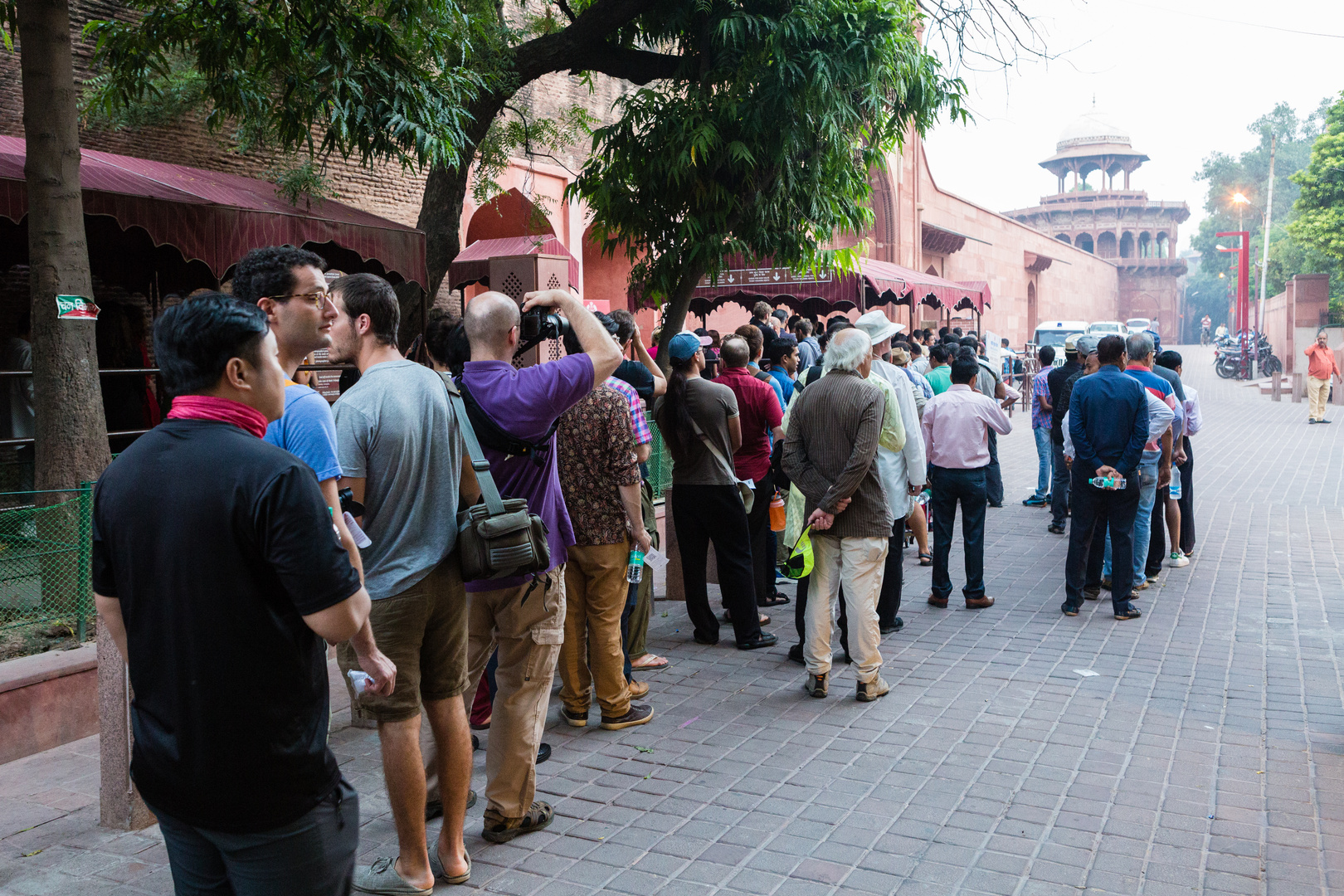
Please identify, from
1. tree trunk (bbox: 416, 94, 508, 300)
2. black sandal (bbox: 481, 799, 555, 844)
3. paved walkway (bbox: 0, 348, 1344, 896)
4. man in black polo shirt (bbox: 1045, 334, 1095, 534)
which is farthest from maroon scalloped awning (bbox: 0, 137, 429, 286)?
man in black polo shirt (bbox: 1045, 334, 1095, 534)

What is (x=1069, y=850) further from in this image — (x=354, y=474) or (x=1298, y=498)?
(x=1298, y=498)

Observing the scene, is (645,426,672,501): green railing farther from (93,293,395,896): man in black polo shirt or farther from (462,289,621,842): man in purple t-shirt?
(93,293,395,896): man in black polo shirt

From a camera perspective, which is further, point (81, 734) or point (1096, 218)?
point (1096, 218)

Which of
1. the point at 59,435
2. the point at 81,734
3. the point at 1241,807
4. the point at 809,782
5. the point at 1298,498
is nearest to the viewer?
the point at 1241,807

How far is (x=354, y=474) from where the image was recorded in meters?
3.13

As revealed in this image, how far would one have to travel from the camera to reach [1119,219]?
76500 mm

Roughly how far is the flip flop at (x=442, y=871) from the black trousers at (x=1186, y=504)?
266 inches

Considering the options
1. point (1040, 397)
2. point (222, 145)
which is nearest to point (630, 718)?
point (1040, 397)

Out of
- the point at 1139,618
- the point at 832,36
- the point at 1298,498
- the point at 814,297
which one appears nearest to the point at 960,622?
the point at 1139,618

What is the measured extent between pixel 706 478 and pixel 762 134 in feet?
12.0

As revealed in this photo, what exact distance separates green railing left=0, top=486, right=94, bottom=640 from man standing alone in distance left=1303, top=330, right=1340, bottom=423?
20579 mm

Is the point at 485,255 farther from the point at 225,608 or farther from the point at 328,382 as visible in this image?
the point at 225,608

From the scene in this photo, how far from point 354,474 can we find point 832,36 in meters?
6.43

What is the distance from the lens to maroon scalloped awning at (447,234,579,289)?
14539 mm
